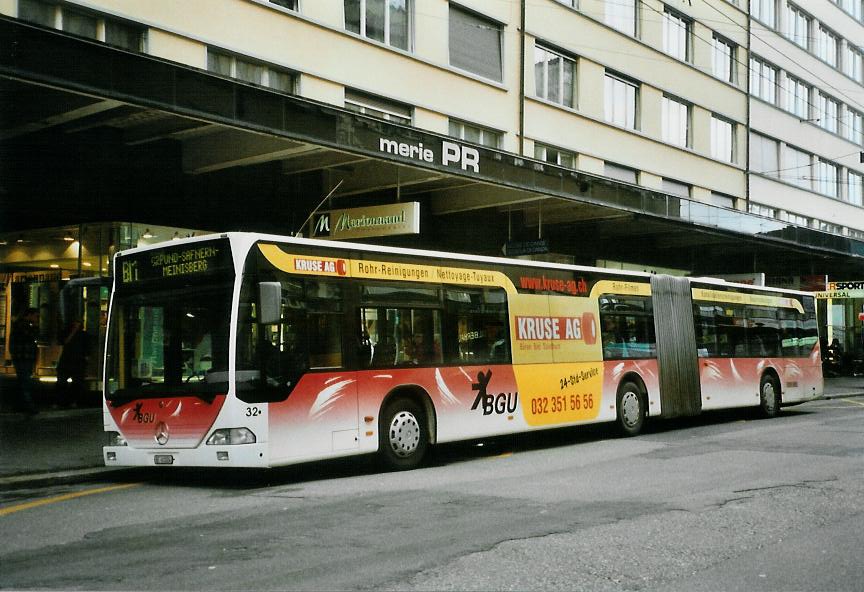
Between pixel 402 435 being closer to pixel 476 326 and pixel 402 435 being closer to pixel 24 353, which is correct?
pixel 476 326

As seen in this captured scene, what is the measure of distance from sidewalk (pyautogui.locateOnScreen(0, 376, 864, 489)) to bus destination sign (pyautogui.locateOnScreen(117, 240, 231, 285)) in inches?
94.5

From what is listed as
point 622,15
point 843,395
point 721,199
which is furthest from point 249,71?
point 721,199

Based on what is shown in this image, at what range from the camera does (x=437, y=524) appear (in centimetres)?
761

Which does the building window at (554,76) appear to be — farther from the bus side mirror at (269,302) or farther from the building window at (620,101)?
the bus side mirror at (269,302)

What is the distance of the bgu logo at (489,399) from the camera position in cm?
1286

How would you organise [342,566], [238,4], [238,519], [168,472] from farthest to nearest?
[238,4]
[168,472]
[238,519]
[342,566]

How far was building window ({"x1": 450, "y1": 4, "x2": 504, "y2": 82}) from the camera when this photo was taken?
22938mm

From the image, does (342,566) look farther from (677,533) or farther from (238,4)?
(238,4)

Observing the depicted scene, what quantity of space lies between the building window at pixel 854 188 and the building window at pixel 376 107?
101ft

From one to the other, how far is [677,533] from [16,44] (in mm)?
8704

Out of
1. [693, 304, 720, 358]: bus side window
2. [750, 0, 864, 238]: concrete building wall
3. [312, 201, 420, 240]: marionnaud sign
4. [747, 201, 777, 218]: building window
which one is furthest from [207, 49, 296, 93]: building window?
[750, 0, 864, 238]: concrete building wall

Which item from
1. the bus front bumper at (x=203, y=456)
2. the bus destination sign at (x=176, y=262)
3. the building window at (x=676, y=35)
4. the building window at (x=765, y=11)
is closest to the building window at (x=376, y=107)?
the bus destination sign at (x=176, y=262)

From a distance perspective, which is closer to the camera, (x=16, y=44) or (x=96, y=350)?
(x=16, y=44)

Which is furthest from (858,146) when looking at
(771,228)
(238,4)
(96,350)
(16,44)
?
(16,44)
